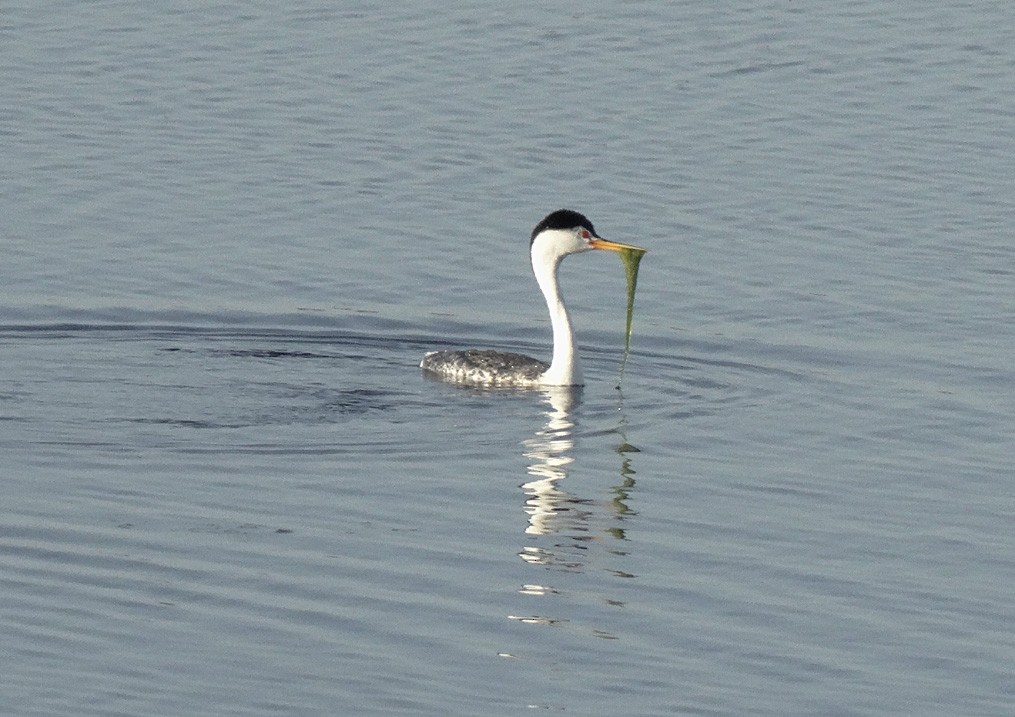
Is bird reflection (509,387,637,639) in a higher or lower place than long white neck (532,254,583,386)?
lower

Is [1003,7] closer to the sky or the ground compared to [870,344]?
closer to the sky

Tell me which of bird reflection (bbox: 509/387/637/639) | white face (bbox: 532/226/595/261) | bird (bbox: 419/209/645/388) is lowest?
bird reflection (bbox: 509/387/637/639)

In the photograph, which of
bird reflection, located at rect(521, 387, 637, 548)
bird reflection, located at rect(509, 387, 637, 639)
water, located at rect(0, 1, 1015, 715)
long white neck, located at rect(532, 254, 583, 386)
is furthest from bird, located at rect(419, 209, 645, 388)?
bird reflection, located at rect(509, 387, 637, 639)

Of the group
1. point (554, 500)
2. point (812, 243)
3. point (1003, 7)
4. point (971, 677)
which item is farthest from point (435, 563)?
point (1003, 7)

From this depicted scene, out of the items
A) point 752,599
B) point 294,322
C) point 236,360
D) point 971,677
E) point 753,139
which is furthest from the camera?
point 753,139

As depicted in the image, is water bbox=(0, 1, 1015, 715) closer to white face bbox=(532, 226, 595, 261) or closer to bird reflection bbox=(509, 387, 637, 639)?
bird reflection bbox=(509, 387, 637, 639)

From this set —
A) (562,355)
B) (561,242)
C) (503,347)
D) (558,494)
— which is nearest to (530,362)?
(562,355)

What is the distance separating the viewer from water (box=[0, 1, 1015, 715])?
41.5 feet

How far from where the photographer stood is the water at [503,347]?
41.5 ft

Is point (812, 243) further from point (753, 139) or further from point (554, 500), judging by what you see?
point (554, 500)

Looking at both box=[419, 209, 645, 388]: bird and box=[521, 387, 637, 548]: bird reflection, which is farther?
box=[419, 209, 645, 388]: bird

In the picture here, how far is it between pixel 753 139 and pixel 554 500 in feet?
42.5

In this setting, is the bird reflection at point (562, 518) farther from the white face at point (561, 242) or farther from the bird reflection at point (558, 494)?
the white face at point (561, 242)

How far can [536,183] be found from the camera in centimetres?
2630
